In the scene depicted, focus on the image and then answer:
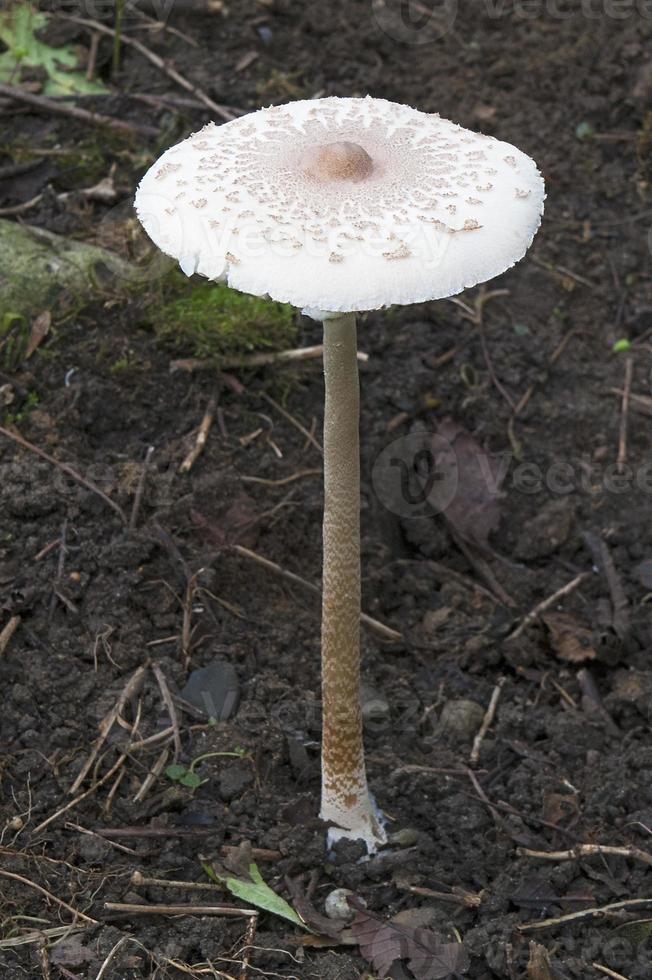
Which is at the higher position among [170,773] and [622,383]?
[622,383]

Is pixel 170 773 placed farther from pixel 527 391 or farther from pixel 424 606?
pixel 527 391

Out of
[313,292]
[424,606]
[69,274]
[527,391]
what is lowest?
[424,606]

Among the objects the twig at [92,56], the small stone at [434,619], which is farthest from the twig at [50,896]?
the twig at [92,56]

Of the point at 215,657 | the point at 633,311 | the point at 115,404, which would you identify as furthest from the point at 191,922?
the point at 633,311

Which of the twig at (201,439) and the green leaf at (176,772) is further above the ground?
the twig at (201,439)

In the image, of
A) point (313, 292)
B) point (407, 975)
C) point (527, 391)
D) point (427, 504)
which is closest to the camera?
point (313, 292)

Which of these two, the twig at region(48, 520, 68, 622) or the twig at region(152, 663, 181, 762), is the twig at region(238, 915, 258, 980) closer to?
the twig at region(152, 663, 181, 762)

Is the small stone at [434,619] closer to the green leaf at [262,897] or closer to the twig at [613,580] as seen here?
the twig at [613,580]

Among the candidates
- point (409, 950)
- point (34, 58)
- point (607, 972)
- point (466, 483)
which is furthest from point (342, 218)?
point (34, 58)
